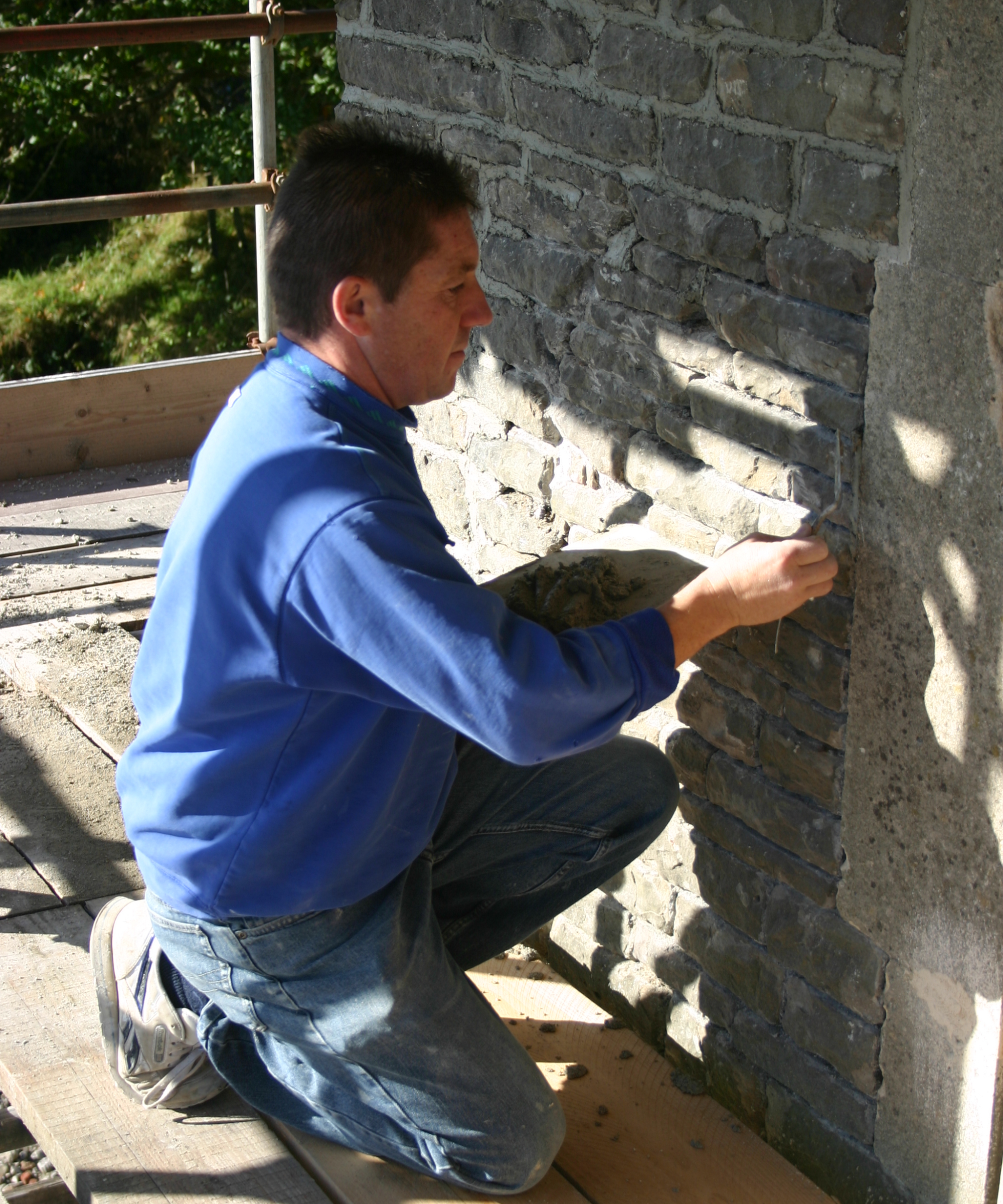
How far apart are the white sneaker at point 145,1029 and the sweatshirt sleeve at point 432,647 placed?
918 millimetres

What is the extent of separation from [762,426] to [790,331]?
0.18 m

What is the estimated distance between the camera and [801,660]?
2252 mm

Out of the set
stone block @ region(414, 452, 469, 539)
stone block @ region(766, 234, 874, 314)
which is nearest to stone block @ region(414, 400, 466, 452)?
stone block @ region(414, 452, 469, 539)

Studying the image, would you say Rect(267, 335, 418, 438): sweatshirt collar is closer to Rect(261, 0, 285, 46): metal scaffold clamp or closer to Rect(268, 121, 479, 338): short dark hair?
Rect(268, 121, 479, 338): short dark hair

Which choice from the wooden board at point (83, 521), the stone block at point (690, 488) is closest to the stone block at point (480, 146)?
the stone block at point (690, 488)

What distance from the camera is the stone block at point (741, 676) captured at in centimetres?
233

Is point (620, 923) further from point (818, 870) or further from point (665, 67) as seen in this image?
point (665, 67)

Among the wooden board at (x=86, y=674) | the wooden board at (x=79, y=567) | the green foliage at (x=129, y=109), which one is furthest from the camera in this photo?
the green foliage at (x=129, y=109)

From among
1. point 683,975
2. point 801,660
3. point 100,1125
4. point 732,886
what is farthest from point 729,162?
point 100,1125

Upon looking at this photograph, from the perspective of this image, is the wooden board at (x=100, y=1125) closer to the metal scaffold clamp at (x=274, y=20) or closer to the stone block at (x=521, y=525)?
the stone block at (x=521, y=525)

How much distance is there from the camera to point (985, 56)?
5.61 feet

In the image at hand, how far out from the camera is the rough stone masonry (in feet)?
6.21

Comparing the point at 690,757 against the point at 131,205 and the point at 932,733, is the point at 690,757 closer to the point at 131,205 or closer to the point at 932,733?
the point at 932,733

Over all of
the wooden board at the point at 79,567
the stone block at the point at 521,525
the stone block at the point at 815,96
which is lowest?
the wooden board at the point at 79,567
